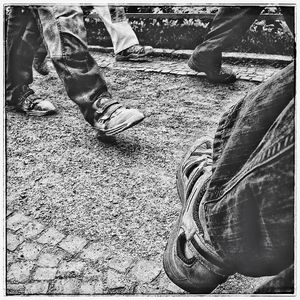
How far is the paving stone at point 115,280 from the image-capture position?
1305 millimetres

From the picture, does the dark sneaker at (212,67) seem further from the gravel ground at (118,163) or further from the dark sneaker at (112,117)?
the dark sneaker at (112,117)

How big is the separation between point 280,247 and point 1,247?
976mm

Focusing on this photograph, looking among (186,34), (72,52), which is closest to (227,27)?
(186,34)

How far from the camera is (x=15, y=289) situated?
51.1 inches

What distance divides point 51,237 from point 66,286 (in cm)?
24

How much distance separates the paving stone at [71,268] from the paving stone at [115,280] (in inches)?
3.9

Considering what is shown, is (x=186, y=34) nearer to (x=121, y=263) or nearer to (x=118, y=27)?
(x=118, y=27)

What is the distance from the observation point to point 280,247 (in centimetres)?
84

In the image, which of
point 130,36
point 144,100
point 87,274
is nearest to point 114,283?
point 87,274

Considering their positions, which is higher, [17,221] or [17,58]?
[17,58]

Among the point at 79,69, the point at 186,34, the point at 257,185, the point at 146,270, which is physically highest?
the point at 257,185

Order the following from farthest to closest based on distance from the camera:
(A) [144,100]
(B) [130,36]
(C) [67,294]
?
(B) [130,36]
(A) [144,100]
(C) [67,294]

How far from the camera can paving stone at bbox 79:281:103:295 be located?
4.24ft

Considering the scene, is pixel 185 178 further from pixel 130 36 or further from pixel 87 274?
pixel 130 36
